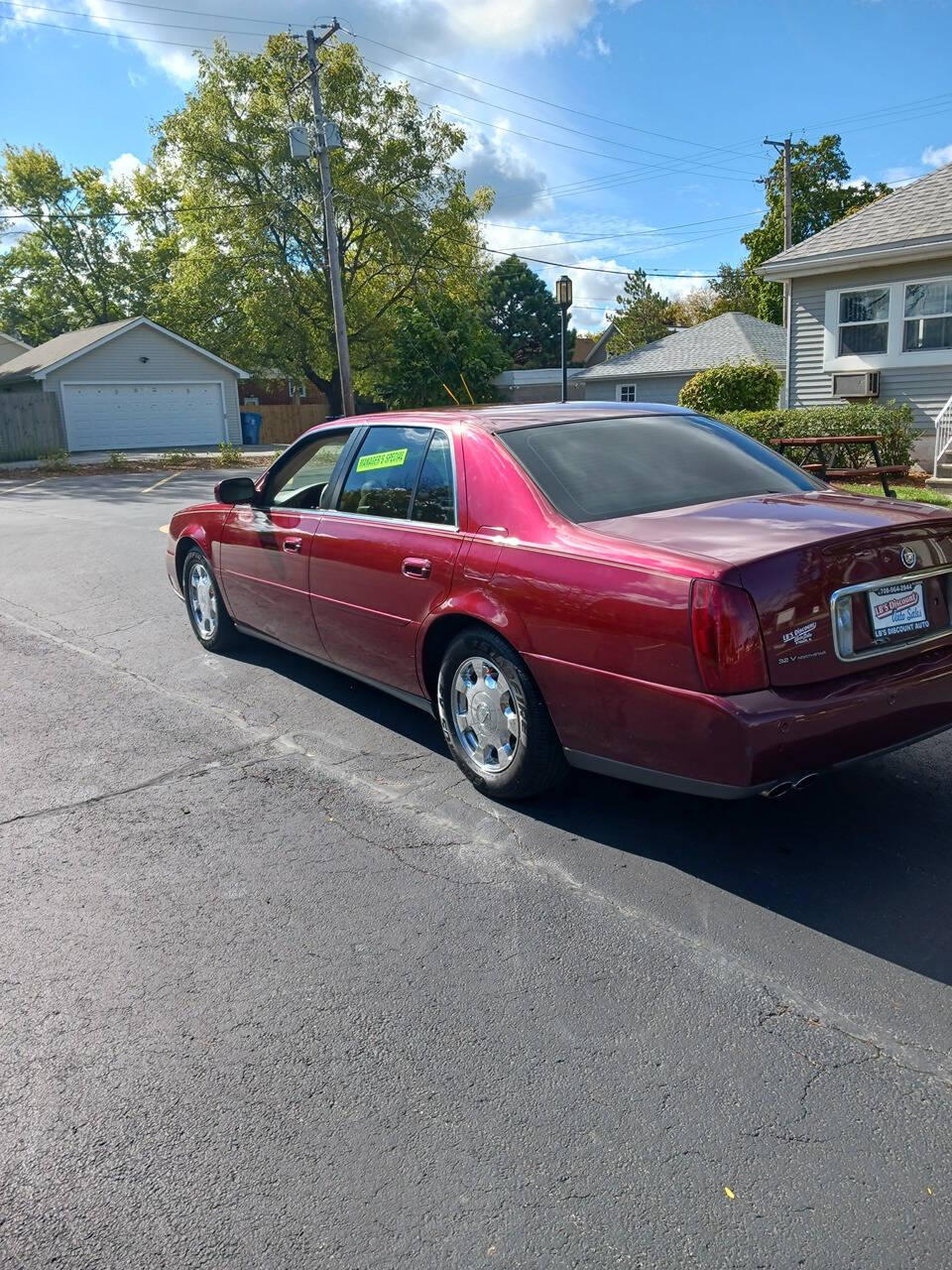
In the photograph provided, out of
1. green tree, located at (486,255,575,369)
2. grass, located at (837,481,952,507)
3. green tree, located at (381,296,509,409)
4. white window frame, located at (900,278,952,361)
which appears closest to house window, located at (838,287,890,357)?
white window frame, located at (900,278,952,361)

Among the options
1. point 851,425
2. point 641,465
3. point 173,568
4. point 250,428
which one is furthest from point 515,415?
point 250,428

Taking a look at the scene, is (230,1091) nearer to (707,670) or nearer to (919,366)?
(707,670)

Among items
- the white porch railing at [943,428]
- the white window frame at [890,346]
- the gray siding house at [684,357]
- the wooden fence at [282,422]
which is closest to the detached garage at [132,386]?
the wooden fence at [282,422]

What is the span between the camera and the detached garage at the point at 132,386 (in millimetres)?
36656

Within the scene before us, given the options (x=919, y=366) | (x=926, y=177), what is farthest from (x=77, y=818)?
(x=926, y=177)

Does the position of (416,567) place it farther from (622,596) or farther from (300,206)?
(300,206)

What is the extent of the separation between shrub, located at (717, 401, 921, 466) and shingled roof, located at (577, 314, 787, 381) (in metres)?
17.8

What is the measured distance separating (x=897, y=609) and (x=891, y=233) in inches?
619

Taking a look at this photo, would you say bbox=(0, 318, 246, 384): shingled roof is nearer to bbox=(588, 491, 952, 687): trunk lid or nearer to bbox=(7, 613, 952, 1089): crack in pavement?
bbox=(7, 613, 952, 1089): crack in pavement

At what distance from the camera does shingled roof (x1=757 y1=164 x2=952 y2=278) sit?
1623 centimetres

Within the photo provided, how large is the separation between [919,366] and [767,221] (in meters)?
30.3

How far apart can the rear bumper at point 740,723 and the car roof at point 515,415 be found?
1.26 meters

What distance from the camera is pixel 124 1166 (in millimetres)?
2363

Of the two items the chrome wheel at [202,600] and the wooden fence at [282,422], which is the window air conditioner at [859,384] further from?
the wooden fence at [282,422]
